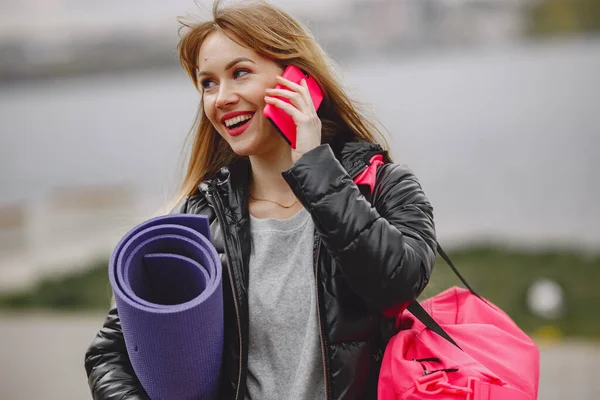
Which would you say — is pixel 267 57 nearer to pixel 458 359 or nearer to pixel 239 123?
pixel 239 123

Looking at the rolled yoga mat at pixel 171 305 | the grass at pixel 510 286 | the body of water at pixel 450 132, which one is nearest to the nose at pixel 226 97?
the rolled yoga mat at pixel 171 305

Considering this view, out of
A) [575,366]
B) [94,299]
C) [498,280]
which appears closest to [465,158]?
[498,280]

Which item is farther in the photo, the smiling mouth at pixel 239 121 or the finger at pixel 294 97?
the smiling mouth at pixel 239 121

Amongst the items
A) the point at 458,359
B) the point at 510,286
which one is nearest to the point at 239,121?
the point at 458,359

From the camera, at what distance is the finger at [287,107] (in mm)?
2047

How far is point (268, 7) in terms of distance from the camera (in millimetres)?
2338

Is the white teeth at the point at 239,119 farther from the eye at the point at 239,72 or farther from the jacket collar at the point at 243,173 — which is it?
the jacket collar at the point at 243,173

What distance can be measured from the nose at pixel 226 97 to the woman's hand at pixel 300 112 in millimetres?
104

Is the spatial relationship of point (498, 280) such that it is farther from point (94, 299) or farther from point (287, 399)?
point (287, 399)

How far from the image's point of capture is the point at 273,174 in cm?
237

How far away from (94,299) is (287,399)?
6629mm

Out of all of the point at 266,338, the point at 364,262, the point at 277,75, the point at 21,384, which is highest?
the point at 277,75

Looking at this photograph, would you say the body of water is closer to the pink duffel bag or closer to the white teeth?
the white teeth

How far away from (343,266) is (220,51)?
748 millimetres
